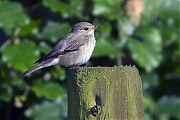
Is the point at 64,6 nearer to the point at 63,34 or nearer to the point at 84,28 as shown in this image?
the point at 84,28

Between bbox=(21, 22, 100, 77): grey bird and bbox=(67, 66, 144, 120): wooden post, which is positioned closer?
bbox=(67, 66, 144, 120): wooden post

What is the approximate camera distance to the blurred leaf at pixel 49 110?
7.09m

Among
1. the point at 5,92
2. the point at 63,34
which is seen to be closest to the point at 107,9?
the point at 63,34

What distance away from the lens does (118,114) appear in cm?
334

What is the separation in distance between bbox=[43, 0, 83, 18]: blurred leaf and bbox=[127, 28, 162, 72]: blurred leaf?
3.26 feet

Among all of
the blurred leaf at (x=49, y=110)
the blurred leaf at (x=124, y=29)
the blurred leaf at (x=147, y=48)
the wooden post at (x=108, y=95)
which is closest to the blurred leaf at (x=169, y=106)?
the blurred leaf at (x=147, y=48)

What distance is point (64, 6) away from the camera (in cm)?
661

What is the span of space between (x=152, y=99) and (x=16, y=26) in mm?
2536

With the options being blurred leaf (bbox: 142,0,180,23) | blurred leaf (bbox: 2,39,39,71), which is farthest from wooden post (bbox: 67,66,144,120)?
blurred leaf (bbox: 142,0,180,23)

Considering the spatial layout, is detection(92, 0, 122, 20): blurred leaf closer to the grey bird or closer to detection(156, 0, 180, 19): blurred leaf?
detection(156, 0, 180, 19): blurred leaf

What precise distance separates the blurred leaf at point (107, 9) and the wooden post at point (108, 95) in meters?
3.73

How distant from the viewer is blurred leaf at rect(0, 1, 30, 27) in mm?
6473

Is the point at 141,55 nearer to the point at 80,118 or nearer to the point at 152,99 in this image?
the point at 152,99

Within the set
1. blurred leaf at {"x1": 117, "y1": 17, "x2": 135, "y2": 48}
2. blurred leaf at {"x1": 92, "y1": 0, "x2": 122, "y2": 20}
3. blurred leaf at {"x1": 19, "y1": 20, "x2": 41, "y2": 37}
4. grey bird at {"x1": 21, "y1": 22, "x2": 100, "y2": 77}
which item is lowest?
grey bird at {"x1": 21, "y1": 22, "x2": 100, "y2": 77}
